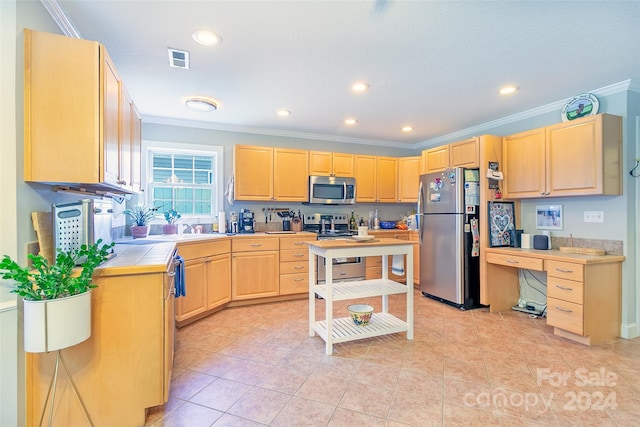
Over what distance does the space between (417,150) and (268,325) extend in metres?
4.08

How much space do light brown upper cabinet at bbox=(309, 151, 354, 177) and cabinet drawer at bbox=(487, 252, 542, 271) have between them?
7.50 feet

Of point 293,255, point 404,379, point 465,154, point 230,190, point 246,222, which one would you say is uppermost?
point 465,154

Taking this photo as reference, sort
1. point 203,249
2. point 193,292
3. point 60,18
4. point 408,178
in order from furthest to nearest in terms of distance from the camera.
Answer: point 408,178 → point 203,249 → point 193,292 → point 60,18

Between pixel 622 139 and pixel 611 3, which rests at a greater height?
pixel 611 3

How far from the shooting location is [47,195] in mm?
1781

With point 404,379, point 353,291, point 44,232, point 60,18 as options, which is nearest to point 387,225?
point 353,291

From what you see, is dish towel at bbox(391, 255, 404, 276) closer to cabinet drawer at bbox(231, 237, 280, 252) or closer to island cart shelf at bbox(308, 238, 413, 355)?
island cart shelf at bbox(308, 238, 413, 355)

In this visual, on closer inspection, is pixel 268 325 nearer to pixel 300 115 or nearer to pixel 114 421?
pixel 114 421

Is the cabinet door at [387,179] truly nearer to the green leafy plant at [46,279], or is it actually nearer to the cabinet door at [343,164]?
the cabinet door at [343,164]

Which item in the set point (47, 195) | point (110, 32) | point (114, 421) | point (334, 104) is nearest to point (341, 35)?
point (334, 104)

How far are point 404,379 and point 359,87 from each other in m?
2.59

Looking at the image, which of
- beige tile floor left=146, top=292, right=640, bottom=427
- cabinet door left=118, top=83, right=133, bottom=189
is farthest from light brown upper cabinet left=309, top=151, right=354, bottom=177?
cabinet door left=118, top=83, right=133, bottom=189

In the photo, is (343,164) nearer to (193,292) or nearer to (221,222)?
(221,222)

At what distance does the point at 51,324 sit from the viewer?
1.32 metres
